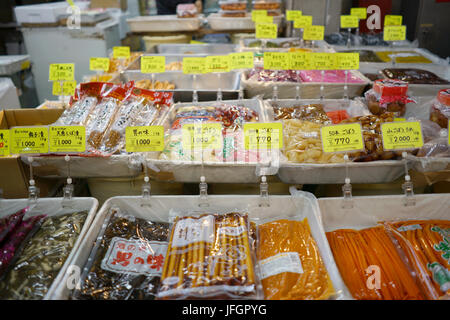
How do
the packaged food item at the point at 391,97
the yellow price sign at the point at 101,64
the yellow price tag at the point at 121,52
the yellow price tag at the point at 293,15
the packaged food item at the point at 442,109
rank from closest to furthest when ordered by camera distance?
the packaged food item at the point at 442,109 → the packaged food item at the point at 391,97 → the yellow price sign at the point at 101,64 → the yellow price tag at the point at 121,52 → the yellow price tag at the point at 293,15

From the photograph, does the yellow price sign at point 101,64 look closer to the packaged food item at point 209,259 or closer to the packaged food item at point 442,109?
the packaged food item at point 209,259

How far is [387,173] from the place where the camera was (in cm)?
163

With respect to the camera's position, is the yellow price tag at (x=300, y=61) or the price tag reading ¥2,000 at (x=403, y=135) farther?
the yellow price tag at (x=300, y=61)

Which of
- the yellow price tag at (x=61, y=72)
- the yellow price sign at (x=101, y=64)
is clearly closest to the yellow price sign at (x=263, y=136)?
the yellow price tag at (x=61, y=72)

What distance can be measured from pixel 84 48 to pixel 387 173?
393cm

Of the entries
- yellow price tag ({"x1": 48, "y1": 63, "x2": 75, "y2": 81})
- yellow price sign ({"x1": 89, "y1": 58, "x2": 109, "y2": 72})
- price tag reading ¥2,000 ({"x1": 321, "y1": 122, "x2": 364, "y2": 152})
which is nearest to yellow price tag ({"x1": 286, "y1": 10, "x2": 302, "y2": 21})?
yellow price sign ({"x1": 89, "y1": 58, "x2": 109, "y2": 72})

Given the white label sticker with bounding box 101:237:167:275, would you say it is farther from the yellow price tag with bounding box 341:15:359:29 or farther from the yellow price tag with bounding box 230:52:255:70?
the yellow price tag with bounding box 341:15:359:29

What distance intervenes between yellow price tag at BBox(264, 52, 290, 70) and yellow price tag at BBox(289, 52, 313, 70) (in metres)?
0.03

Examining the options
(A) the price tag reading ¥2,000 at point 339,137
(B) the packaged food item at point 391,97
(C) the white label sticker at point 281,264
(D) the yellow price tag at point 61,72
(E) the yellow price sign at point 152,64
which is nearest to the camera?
A: (C) the white label sticker at point 281,264

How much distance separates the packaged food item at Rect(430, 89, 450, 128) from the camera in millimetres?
1855

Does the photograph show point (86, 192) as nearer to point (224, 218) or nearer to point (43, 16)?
point (224, 218)

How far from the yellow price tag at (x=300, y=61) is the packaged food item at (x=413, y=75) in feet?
2.79

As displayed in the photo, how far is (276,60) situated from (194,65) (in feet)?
1.84

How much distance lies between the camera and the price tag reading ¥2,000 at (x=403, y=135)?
1.49 meters
